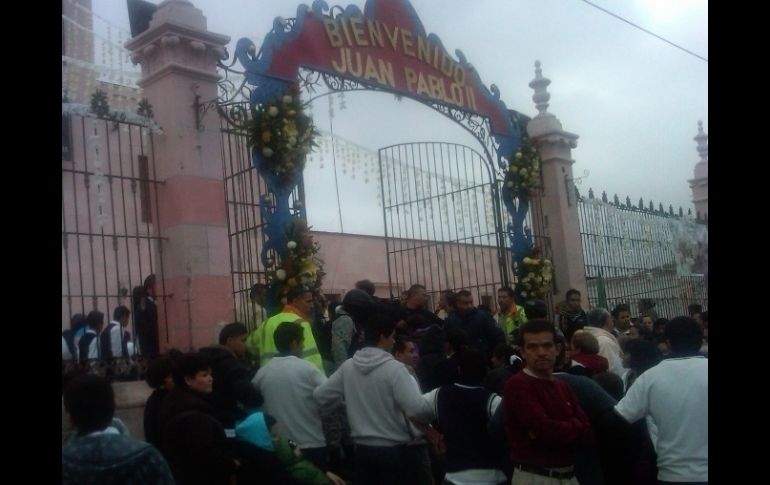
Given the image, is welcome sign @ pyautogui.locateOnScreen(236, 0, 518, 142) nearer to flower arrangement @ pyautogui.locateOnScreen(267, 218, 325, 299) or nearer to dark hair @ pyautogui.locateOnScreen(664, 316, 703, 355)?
flower arrangement @ pyautogui.locateOnScreen(267, 218, 325, 299)

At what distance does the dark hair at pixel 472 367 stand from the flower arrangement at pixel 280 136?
12.9ft

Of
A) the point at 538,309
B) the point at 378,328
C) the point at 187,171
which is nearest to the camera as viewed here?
the point at 378,328

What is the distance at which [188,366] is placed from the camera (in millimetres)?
4852

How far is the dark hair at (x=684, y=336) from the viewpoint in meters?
5.05

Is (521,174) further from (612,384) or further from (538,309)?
(612,384)

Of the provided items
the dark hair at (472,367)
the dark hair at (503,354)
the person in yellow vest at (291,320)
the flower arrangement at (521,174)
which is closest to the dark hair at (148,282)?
the person in yellow vest at (291,320)

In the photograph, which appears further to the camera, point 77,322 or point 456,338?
point 77,322

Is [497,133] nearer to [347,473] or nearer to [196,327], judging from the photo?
[196,327]

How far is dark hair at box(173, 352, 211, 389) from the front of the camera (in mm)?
4848

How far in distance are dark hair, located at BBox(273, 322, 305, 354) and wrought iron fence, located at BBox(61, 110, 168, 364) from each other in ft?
5.85

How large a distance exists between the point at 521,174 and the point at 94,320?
6.88m

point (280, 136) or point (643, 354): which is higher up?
point (280, 136)

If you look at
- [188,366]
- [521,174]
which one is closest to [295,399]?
[188,366]
